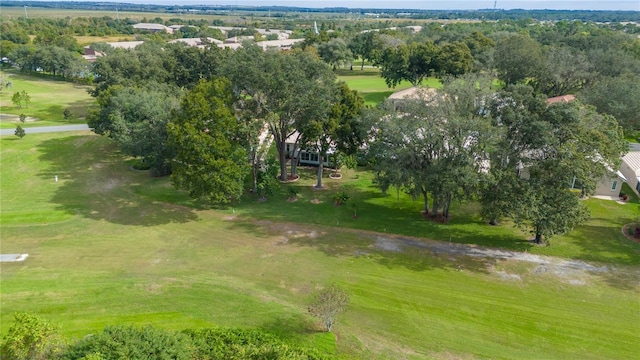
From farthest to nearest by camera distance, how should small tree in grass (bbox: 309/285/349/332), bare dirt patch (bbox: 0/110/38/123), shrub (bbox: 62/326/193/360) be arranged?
bare dirt patch (bbox: 0/110/38/123)
small tree in grass (bbox: 309/285/349/332)
shrub (bbox: 62/326/193/360)

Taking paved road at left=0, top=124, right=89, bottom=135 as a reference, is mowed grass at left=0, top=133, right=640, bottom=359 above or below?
below

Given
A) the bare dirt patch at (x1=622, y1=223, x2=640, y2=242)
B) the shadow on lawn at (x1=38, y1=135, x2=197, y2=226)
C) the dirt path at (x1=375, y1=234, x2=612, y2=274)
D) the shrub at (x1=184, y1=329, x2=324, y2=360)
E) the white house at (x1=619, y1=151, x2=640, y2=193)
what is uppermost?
the white house at (x1=619, y1=151, x2=640, y2=193)

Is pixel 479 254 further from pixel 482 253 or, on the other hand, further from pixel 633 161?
pixel 633 161

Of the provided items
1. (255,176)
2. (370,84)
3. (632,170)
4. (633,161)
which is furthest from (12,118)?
(633,161)

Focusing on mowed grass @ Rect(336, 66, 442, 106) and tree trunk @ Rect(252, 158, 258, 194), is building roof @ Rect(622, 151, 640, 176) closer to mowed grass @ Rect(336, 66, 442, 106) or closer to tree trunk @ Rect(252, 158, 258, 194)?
mowed grass @ Rect(336, 66, 442, 106)

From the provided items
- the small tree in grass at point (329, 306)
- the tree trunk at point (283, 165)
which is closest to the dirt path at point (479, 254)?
the small tree in grass at point (329, 306)

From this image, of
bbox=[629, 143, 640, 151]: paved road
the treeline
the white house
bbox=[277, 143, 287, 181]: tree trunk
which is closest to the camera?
the treeline

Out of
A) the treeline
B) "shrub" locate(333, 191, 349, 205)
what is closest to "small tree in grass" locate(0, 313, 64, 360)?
the treeline
